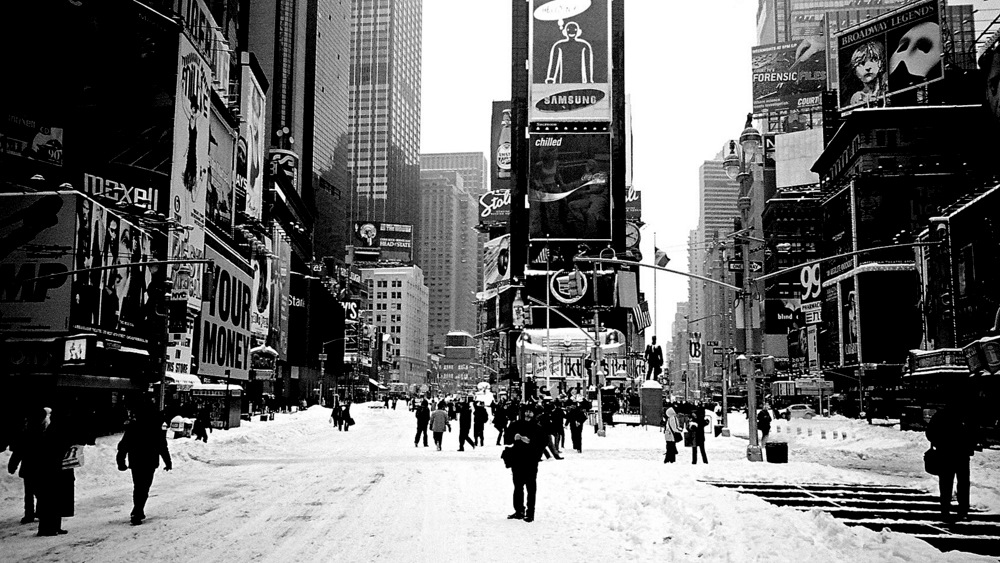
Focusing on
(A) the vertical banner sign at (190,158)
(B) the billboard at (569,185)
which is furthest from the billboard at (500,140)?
(A) the vertical banner sign at (190,158)

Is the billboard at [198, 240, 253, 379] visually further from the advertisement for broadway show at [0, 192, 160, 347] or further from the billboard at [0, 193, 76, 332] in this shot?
the billboard at [0, 193, 76, 332]

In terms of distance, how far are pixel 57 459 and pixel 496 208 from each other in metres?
180

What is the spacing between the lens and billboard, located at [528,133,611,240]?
127500mm

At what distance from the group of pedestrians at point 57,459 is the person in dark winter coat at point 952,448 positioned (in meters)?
12.5

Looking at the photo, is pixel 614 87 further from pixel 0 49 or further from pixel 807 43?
pixel 0 49

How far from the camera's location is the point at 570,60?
128 m

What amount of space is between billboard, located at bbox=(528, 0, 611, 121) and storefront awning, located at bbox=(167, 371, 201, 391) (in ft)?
280

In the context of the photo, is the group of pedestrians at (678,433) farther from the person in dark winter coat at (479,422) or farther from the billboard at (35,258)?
the billboard at (35,258)

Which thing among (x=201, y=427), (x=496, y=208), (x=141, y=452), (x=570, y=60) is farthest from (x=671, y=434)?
(x=496, y=208)

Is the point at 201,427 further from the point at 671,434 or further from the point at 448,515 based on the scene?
the point at 448,515

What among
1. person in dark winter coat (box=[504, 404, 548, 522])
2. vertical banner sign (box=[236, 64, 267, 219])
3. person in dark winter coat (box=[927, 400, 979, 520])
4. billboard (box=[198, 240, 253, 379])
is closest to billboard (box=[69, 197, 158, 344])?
billboard (box=[198, 240, 253, 379])

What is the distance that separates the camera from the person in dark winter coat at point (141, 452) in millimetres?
13656

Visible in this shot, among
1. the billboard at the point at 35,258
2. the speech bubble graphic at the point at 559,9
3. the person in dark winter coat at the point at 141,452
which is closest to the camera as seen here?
the person in dark winter coat at the point at 141,452

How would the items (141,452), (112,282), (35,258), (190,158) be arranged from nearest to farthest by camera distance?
(141,452) → (35,258) → (112,282) → (190,158)
